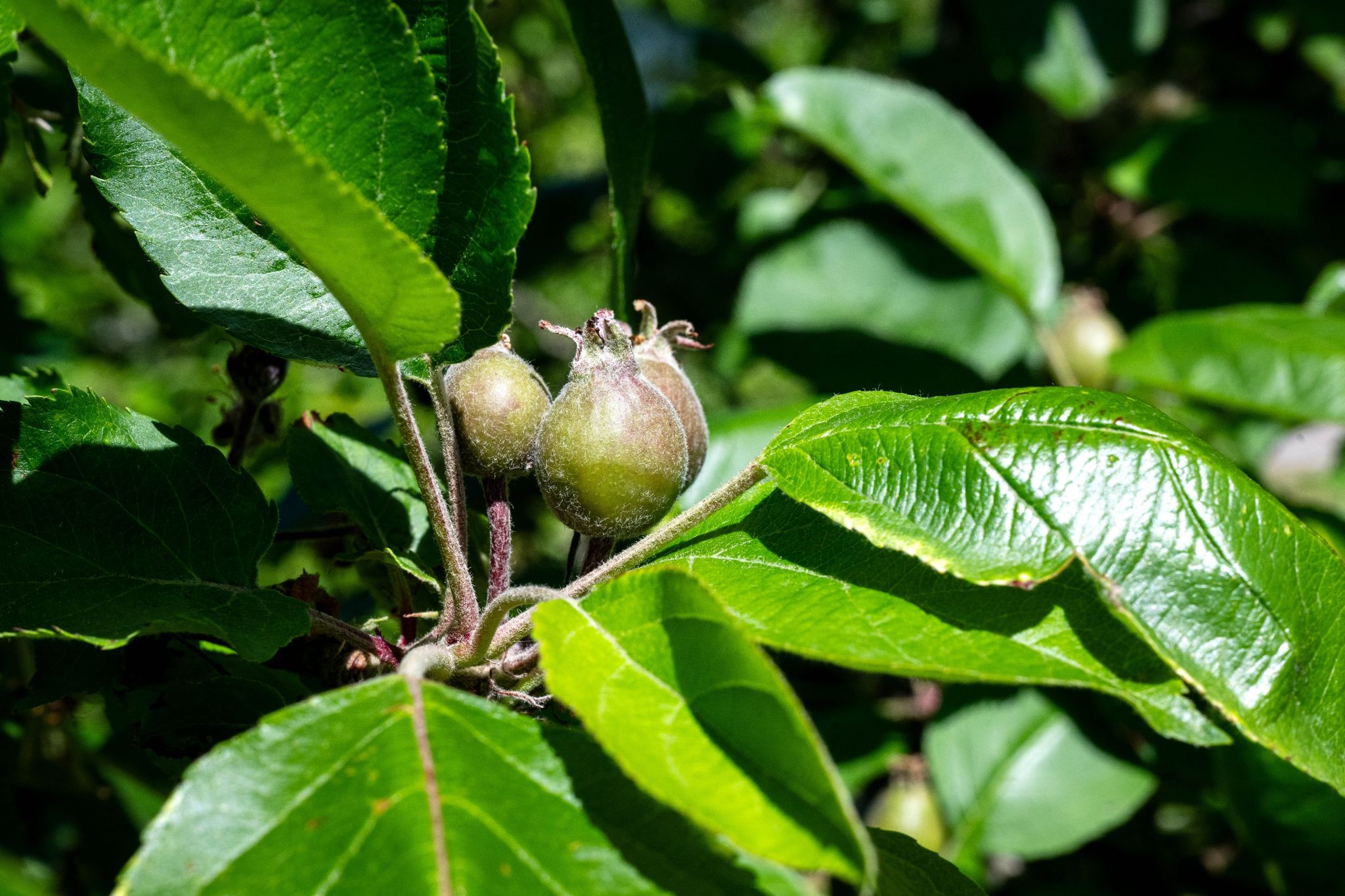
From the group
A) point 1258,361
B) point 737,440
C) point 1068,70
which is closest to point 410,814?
point 737,440

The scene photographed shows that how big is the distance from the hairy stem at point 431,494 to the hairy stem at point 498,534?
0.10ft

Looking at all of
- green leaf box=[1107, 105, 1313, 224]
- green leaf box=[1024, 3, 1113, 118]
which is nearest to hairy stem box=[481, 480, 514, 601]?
green leaf box=[1024, 3, 1113, 118]

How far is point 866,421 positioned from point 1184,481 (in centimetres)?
23

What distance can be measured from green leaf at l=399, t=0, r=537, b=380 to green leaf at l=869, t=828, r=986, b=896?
1.81 ft

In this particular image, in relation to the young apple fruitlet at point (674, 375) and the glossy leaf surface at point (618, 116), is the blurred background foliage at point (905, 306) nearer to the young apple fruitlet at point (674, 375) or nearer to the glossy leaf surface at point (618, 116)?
the glossy leaf surface at point (618, 116)

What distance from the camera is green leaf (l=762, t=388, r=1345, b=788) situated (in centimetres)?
80

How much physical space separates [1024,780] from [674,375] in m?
1.52

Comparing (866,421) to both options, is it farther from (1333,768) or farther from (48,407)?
(48,407)

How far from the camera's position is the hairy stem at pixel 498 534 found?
101cm

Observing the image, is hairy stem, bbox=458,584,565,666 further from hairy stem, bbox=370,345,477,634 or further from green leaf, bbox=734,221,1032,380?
green leaf, bbox=734,221,1032,380

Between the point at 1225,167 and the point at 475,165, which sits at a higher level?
the point at 475,165

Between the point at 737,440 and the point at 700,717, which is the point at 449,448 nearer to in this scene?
the point at 700,717

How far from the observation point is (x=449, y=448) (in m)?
1.00

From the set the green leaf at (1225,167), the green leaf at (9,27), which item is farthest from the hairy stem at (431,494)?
the green leaf at (1225,167)
